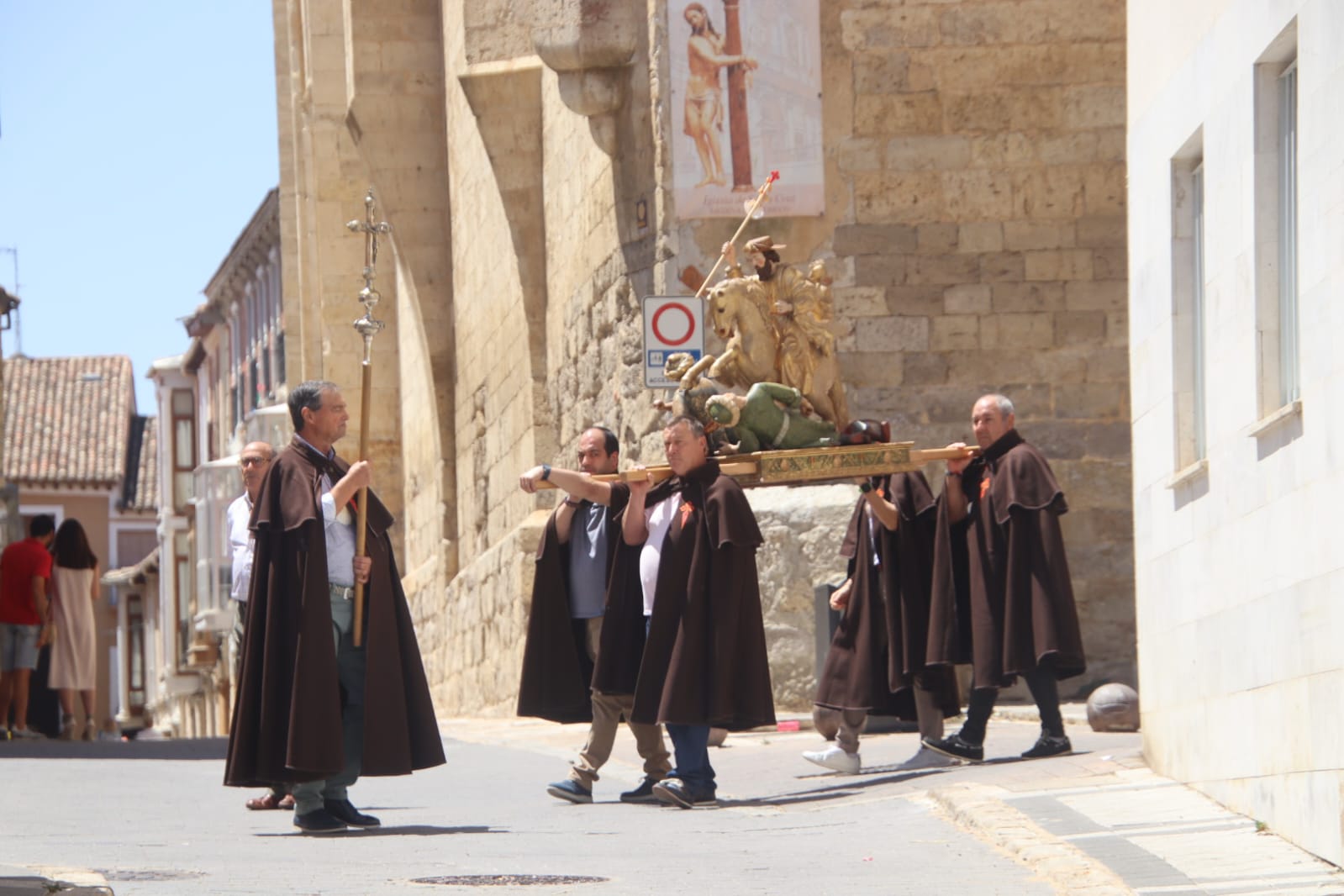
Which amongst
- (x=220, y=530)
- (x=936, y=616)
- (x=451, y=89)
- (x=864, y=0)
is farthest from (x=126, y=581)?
(x=936, y=616)

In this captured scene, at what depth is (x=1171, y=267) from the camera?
10242 millimetres

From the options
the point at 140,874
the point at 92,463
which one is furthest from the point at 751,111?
the point at 92,463

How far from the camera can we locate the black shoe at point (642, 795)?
431 inches

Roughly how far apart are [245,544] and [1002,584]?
11.2 feet

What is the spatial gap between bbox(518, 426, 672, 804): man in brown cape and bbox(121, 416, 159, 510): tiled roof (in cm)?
6599

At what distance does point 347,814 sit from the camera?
9742 mm

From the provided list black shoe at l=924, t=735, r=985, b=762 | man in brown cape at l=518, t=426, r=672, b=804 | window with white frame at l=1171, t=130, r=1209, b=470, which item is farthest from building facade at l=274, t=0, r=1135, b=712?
window with white frame at l=1171, t=130, r=1209, b=470

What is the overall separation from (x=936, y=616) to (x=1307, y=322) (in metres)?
4.32

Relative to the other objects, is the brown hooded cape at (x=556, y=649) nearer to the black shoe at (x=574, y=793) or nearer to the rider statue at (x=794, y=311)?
the black shoe at (x=574, y=793)

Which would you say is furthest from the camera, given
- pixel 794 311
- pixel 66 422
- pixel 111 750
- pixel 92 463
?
pixel 66 422

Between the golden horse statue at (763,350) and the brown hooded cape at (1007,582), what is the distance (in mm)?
2074

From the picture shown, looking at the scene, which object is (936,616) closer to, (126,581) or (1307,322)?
(1307,322)

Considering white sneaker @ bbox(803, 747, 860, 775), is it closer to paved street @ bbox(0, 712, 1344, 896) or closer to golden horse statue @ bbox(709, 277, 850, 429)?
paved street @ bbox(0, 712, 1344, 896)

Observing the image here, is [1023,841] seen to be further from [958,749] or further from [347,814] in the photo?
[958,749]
